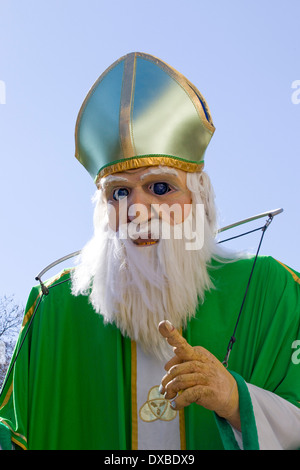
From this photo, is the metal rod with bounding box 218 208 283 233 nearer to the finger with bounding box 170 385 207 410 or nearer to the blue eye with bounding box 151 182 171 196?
the blue eye with bounding box 151 182 171 196

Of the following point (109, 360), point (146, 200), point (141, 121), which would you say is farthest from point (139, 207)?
point (109, 360)

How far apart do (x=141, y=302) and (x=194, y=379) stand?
0.99 metres

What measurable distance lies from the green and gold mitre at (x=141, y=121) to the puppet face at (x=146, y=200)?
7cm

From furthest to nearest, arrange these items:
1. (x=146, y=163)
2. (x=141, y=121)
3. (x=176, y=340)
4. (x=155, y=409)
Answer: (x=141, y=121), (x=146, y=163), (x=155, y=409), (x=176, y=340)

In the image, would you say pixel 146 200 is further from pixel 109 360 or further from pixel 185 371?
pixel 185 371

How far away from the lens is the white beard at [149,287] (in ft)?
15.6

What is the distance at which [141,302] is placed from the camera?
4.78 meters

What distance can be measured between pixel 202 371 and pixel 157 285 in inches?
37.3

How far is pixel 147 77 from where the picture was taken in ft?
17.1

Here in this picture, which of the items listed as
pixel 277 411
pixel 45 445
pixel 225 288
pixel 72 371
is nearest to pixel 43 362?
pixel 72 371

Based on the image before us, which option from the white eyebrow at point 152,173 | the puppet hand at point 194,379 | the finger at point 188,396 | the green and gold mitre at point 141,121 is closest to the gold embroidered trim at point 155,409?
the puppet hand at point 194,379

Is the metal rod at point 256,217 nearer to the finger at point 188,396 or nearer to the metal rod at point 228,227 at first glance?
the metal rod at point 228,227

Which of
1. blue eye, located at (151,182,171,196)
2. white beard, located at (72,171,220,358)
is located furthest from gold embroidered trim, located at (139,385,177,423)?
blue eye, located at (151,182,171,196)
